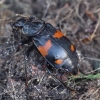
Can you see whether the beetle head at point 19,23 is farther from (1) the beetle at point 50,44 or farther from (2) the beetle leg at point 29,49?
(2) the beetle leg at point 29,49

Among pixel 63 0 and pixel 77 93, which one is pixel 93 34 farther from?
pixel 77 93

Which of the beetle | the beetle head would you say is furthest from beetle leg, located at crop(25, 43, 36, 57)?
the beetle head

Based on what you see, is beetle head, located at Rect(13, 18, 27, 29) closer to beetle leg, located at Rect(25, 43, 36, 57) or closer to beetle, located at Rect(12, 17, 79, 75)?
beetle, located at Rect(12, 17, 79, 75)

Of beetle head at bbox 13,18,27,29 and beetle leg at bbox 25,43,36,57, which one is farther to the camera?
beetle head at bbox 13,18,27,29

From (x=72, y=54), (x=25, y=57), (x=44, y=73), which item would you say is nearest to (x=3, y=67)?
(x=25, y=57)

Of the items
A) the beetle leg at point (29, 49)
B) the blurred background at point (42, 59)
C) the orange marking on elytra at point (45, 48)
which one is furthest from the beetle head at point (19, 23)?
the orange marking on elytra at point (45, 48)
